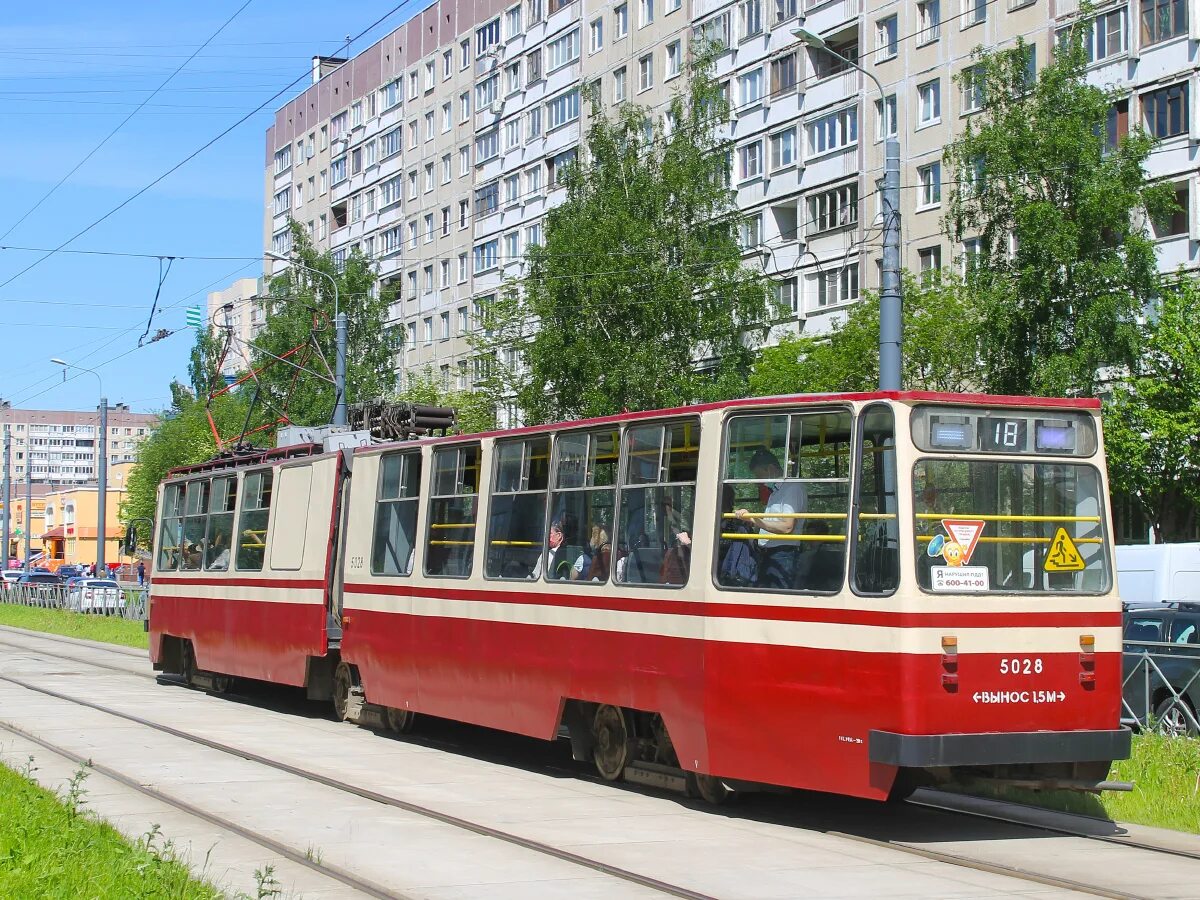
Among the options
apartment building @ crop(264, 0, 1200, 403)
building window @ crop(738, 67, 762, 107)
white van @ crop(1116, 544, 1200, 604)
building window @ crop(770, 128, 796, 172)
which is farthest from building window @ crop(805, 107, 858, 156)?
white van @ crop(1116, 544, 1200, 604)

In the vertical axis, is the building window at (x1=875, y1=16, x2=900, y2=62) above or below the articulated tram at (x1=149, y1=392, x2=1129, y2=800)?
above

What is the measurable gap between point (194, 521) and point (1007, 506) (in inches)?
568

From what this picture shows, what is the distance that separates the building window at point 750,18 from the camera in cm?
5159

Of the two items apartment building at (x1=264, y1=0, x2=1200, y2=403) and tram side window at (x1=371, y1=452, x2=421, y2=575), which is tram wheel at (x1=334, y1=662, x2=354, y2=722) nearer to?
tram side window at (x1=371, y1=452, x2=421, y2=575)

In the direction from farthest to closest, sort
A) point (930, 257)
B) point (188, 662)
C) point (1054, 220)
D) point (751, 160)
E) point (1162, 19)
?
1. point (751, 160)
2. point (930, 257)
3. point (1162, 19)
4. point (1054, 220)
5. point (188, 662)

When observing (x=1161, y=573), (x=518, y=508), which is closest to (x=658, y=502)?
(x=518, y=508)

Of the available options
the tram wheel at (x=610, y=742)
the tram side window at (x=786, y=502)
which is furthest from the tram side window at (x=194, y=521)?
the tram side window at (x=786, y=502)

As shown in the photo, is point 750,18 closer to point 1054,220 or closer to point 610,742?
point 1054,220

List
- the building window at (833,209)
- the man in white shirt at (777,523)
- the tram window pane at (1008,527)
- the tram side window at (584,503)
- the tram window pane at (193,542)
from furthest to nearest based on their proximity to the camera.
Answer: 1. the building window at (833,209)
2. the tram window pane at (193,542)
3. the tram side window at (584,503)
4. the man in white shirt at (777,523)
5. the tram window pane at (1008,527)

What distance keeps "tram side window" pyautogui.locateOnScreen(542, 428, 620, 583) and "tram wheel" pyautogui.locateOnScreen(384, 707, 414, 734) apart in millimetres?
4092

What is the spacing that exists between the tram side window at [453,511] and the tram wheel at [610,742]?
2.19 metres

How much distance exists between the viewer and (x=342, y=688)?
18.4 metres

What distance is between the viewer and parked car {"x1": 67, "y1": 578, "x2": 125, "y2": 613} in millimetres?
52072

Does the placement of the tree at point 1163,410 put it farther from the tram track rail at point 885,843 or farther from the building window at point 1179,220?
the tram track rail at point 885,843
